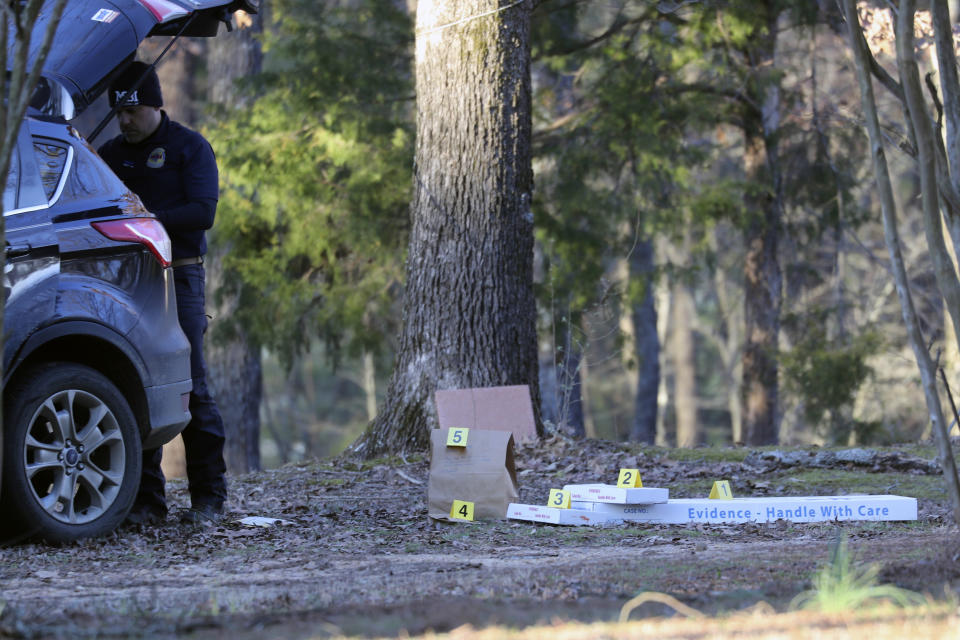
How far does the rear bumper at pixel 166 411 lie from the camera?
5.55m

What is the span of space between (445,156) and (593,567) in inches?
217

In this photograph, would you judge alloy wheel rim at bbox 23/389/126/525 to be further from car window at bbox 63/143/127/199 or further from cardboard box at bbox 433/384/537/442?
cardboard box at bbox 433/384/537/442

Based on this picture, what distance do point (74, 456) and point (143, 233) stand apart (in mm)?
1096

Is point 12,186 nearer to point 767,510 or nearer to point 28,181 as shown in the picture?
point 28,181

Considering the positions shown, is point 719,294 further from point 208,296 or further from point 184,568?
point 184,568

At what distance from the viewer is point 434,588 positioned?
369 cm

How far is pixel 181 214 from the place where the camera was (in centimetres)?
591

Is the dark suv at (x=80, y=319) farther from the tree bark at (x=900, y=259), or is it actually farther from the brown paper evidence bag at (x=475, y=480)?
the tree bark at (x=900, y=259)

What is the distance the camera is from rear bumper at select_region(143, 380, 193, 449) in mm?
5555

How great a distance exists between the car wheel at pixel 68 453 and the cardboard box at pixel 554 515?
6.18 ft

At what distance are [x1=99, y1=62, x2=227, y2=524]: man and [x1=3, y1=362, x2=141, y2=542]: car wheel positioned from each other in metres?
0.61

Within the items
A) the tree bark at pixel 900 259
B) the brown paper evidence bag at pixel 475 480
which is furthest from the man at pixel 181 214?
the tree bark at pixel 900 259

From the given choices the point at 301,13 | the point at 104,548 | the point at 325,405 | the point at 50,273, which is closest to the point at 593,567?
the point at 104,548

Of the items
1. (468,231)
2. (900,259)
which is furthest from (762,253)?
(900,259)
